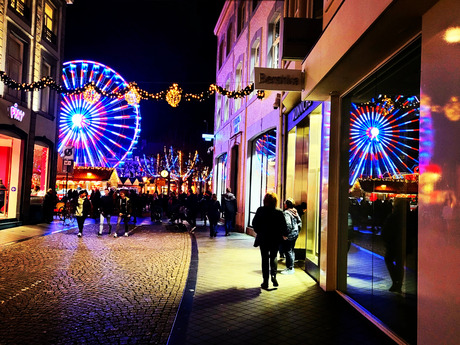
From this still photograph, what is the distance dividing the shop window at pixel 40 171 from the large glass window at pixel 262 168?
10.9 meters

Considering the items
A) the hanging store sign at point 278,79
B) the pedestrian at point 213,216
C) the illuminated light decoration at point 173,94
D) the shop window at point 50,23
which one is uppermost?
the shop window at point 50,23

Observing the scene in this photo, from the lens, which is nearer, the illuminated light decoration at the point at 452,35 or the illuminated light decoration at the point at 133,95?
the illuminated light decoration at the point at 452,35

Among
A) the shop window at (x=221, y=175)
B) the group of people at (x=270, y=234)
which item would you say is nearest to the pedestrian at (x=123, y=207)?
the group of people at (x=270, y=234)

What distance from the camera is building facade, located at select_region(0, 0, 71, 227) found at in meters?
16.7

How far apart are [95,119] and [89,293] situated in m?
23.4

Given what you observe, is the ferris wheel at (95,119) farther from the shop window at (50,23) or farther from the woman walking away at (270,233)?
the woman walking away at (270,233)

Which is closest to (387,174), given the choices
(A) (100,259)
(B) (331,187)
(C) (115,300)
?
(B) (331,187)

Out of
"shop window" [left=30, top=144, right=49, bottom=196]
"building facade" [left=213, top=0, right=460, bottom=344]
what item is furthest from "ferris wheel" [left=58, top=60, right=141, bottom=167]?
"building facade" [left=213, top=0, right=460, bottom=344]

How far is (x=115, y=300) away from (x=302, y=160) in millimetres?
6696

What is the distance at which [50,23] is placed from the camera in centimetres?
2114

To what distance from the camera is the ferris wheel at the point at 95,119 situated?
86.7ft

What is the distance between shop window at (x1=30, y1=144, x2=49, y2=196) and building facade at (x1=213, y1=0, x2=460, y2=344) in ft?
48.3

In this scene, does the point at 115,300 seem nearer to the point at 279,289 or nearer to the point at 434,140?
the point at 279,289

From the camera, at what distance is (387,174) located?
530cm
